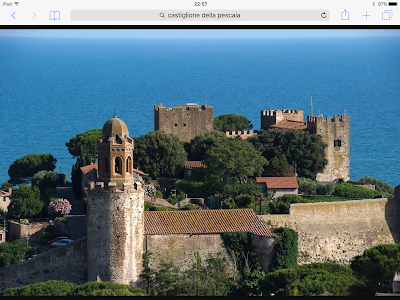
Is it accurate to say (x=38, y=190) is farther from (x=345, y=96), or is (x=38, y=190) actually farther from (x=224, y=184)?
(x=345, y=96)

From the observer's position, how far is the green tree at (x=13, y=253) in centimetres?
3847

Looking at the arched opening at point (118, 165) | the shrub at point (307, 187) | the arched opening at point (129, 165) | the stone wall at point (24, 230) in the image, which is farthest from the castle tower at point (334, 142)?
the arched opening at point (118, 165)

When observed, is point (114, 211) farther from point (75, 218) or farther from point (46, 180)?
point (46, 180)

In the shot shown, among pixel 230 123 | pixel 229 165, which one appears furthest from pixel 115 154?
pixel 230 123

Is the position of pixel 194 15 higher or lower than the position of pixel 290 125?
lower

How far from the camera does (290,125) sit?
186ft

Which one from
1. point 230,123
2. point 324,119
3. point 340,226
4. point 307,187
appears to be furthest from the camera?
point 230,123

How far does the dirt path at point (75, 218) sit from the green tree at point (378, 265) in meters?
11.5

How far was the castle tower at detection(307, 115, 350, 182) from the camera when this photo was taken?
5500cm

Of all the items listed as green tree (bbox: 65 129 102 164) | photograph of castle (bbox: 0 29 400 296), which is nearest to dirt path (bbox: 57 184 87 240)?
photograph of castle (bbox: 0 29 400 296)

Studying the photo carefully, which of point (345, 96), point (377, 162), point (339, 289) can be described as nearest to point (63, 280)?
point (339, 289)

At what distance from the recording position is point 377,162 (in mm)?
84375

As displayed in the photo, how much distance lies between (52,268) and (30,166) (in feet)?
68.9

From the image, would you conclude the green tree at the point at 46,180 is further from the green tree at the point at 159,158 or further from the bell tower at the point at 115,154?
the bell tower at the point at 115,154
